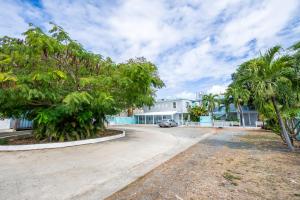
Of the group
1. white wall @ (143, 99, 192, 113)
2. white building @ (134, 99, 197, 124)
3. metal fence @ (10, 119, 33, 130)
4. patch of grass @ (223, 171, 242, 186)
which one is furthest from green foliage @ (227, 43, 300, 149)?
white wall @ (143, 99, 192, 113)

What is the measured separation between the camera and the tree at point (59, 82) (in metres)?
8.00

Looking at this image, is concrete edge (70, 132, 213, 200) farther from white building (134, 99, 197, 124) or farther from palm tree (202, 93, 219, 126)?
white building (134, 99, 197, 124)

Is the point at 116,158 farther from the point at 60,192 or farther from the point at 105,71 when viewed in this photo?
the point at 105,71

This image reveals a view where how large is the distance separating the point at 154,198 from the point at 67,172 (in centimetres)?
338

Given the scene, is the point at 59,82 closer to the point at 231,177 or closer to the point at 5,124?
the point at 231,177

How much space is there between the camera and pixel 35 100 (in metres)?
9.62

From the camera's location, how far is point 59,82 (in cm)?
932

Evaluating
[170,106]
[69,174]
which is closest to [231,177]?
[69,174]

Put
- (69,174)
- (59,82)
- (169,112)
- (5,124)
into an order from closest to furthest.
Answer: (69,174) → (59,82) → (5,124) → (169,112)

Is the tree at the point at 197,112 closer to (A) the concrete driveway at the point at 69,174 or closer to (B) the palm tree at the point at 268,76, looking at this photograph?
(B) the palm tree at the point at 268,76

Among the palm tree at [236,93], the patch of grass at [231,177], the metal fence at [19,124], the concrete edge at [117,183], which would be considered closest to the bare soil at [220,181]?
the patch of grass at [231,177]

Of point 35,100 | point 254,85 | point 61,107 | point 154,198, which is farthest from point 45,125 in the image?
point 254,85

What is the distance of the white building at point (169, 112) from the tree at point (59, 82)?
22846 millimetres

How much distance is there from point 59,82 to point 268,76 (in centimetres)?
1067
